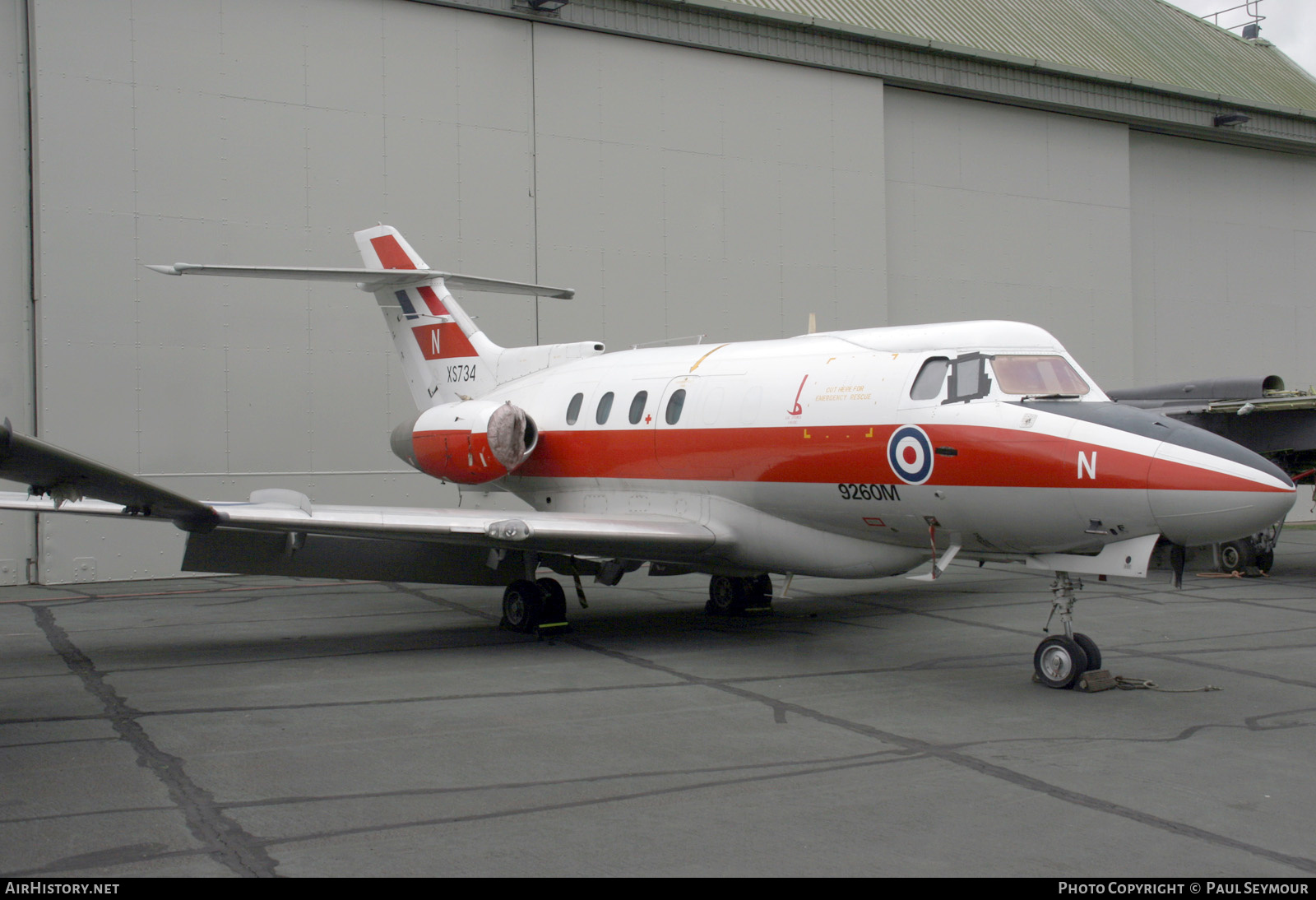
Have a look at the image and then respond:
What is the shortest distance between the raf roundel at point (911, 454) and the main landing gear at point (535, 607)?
12.8ft

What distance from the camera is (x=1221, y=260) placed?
2678 cm

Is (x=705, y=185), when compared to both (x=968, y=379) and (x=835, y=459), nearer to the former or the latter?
(x=835, y=459)

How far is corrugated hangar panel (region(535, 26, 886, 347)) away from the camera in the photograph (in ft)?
62.0

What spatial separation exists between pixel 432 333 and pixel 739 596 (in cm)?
543

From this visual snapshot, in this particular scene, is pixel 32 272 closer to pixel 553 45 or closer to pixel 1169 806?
pixel 553 45

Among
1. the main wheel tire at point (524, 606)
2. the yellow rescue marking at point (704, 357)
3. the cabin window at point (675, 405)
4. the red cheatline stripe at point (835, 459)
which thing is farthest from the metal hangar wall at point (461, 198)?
the cabin window at point (675, 405)

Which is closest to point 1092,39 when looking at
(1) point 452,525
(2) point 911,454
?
(2) point 911,454

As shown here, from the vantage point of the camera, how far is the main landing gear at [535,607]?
37.3 ft

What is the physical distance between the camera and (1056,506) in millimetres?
8422

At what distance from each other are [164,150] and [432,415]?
651 centimetres

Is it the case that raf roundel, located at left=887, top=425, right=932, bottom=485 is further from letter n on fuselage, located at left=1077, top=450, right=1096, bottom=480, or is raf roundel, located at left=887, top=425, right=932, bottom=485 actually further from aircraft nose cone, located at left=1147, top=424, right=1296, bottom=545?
aircraft nose cone, located at left=1147, top=424, right=1296, bottom=545
